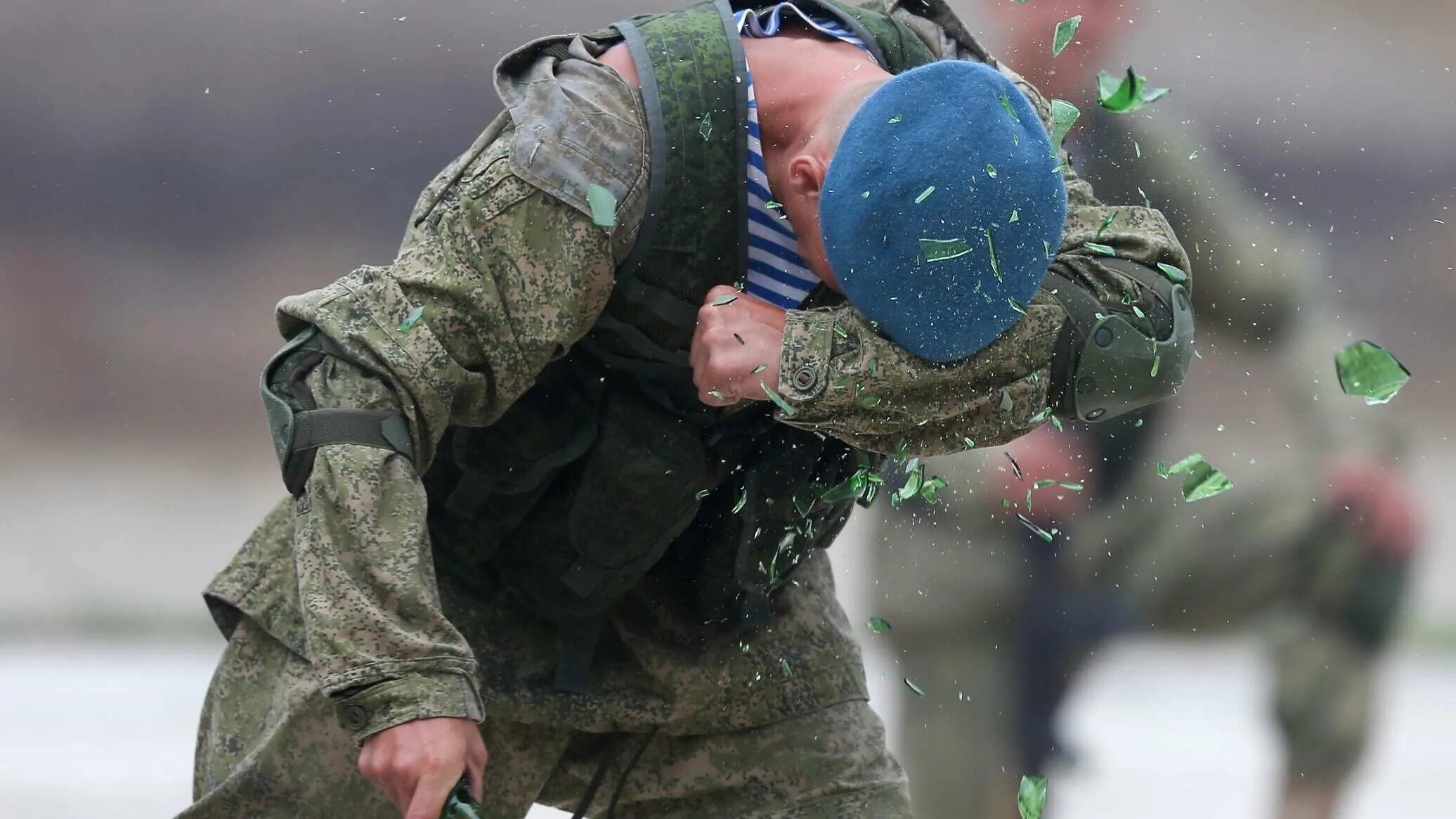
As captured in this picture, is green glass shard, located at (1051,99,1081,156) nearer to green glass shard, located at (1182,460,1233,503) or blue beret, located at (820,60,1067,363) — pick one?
blue beret, located at (820,60,1067,363)

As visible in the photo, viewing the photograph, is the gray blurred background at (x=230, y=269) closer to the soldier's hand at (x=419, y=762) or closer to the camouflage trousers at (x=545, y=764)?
the camouflage trousers at (x=545, y=764)

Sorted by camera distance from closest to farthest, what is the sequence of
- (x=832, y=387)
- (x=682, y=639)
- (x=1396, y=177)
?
(x=832, y=387), (x=682, y=639), (x=1396, y=177)

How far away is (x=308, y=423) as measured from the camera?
1.24 meters

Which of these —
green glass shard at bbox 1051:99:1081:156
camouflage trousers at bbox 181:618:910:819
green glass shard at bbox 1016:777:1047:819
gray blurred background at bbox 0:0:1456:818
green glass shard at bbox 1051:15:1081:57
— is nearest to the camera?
green glass shard at bbox 1051:99:1081:156

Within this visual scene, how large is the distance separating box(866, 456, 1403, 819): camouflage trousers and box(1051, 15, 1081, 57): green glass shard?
692 millimetres

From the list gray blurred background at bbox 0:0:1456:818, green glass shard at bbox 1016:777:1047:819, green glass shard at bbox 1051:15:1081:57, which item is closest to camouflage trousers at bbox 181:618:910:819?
green glass shard at bbox 1016:777:1047:819

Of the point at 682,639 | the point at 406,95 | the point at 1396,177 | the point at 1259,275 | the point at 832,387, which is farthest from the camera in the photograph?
the point at 1396,177

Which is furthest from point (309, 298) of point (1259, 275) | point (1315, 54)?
point (1315, 54)

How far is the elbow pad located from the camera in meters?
1.35

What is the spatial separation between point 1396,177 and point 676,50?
2.31 m

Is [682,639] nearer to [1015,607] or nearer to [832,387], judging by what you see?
[832,387]

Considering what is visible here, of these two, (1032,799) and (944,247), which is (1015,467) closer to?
(1032,799)

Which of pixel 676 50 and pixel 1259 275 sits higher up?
pixel 676 50

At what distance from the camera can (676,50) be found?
50.8 inches
